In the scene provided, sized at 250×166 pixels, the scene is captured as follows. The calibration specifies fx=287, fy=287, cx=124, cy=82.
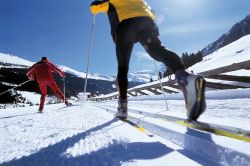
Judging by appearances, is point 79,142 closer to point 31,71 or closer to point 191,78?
point 191,78

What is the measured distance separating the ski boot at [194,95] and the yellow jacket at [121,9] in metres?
1.16

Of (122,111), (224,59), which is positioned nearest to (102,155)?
(122,111)

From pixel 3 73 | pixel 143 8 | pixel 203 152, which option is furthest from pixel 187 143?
pixel 3 73

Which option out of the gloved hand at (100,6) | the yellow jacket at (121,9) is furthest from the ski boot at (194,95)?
the gloved hand at (100,6)

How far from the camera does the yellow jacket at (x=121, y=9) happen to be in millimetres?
3312

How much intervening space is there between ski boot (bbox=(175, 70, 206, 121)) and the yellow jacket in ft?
3.79

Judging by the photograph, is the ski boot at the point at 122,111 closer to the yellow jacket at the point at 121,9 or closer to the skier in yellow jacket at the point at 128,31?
the skier in yellow jacket at the point at 128,31

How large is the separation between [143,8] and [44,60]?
7018 millimetres

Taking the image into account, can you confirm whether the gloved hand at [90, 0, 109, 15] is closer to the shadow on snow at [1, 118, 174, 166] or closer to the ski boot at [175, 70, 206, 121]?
the ski boot at [175, 70, 206, 121]

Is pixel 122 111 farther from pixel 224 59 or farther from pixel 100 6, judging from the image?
pixel 224 59

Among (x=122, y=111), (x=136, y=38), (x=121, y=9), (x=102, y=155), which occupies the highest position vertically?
(x=121, y=9)

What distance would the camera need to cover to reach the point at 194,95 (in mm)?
2309

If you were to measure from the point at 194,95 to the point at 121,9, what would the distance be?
5.01ft

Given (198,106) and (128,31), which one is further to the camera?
(128,31)
